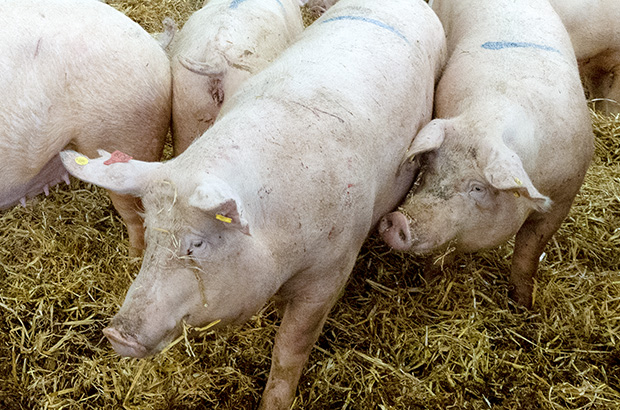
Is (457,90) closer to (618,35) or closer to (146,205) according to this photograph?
(146,205)

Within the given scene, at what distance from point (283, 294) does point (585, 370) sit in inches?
65.4

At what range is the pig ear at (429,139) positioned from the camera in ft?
8.14

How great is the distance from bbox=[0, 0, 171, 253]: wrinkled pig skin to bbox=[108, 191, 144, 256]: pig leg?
0.85ft

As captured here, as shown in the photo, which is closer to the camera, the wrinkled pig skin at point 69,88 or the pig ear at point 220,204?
the pig ear at point 220,204

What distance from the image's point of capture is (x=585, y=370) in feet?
9.78

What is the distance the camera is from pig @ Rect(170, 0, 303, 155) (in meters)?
2.90

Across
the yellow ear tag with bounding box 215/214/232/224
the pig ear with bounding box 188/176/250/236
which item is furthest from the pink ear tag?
the yellow ear tag with bounding box 215/214/232/224

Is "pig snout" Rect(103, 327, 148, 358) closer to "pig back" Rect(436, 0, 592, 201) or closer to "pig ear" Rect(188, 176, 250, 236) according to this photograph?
"pig ear" Rect(188, 176, 250, 236)

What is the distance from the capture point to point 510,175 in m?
2.27

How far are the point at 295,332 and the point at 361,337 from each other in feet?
2.09

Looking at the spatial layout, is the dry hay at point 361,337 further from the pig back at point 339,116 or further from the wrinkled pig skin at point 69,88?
the pig back at point 339,116

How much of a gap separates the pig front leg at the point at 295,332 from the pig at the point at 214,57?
105 cm

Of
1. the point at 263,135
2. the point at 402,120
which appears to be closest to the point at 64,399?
the point at 263,135

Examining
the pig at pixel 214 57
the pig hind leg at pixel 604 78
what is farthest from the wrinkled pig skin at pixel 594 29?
the pig at pixel 214 57
